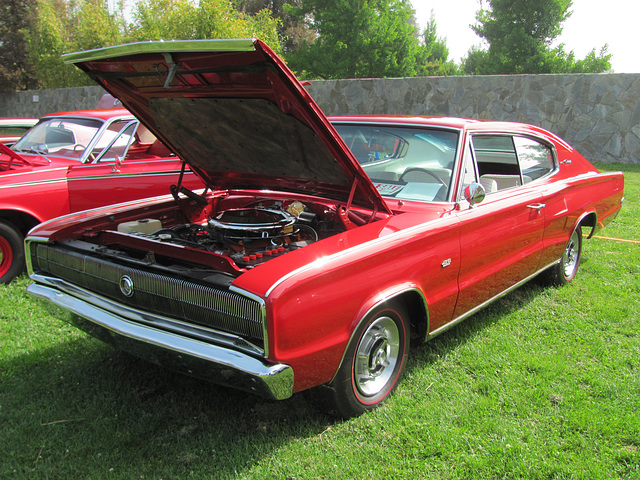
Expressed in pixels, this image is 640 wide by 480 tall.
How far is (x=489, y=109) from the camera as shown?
13.4 meters

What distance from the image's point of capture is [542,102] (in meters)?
12.9

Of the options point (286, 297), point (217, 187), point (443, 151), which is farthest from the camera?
point (217, 187)

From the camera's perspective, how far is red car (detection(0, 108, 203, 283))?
444 cm

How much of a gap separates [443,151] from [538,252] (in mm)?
1188

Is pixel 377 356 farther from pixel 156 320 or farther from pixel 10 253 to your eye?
pixel 10 253

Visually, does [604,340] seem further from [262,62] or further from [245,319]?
[262,62]

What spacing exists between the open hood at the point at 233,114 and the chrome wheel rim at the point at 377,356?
2.32 feet

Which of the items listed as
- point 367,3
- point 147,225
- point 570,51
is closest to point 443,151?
point 147,225

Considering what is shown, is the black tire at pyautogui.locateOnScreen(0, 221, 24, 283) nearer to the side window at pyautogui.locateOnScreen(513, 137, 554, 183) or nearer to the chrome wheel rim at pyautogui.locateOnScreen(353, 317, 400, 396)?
the chrome wheel rim at pyautogui.locateOnScreen(353, 317, 400, 396)

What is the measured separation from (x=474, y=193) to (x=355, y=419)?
1461 mm

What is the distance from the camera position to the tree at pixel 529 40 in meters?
23.7

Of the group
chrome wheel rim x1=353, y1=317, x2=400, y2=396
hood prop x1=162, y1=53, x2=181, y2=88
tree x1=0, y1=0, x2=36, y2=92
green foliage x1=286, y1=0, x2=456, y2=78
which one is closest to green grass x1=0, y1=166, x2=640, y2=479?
chrome wheel rim x1=353, y1=317, x2=400, y2=396

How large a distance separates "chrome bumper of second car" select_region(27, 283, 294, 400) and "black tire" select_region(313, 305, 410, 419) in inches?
14.4

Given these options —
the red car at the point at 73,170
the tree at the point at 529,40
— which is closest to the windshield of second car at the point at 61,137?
the red car at the point at 73,170
